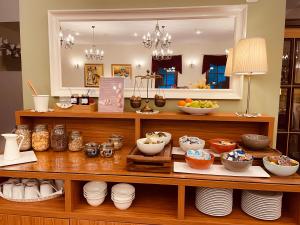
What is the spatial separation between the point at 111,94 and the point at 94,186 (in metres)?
0.67

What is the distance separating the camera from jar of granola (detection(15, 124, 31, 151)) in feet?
5.50

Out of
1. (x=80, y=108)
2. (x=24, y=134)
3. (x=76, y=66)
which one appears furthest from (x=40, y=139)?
(x=76, y=66)

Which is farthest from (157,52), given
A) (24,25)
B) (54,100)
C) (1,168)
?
(1,168)

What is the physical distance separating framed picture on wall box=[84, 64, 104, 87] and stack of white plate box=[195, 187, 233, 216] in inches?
43.2

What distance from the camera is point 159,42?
178 cm

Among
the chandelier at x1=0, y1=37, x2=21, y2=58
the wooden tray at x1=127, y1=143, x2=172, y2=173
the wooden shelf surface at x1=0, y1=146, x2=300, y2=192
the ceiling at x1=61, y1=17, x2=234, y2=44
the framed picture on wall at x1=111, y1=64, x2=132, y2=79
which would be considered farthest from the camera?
the chandelier at x1=0, y1=37, x2=21, y2=58

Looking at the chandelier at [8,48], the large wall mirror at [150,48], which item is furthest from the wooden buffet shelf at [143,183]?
the chandelier at [8,48]

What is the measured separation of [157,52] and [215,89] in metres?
0.50

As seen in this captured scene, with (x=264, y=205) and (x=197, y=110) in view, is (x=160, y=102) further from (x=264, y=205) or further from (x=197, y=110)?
(x=264, y=205)

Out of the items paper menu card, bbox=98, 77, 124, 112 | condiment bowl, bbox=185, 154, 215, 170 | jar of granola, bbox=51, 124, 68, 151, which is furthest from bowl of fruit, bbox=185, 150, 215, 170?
jar of granola, bbox=51, 124, 68, 151

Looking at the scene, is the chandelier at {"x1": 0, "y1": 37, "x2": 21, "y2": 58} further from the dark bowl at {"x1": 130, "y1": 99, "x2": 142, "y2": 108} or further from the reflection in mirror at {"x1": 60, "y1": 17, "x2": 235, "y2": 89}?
the dark bowl at {"x1": 130, "y1": 99, "x2": 142, "y2": 108}

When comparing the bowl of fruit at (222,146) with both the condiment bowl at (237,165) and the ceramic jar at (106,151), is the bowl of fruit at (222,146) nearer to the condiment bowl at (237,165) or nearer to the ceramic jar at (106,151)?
the condiment bowl at (237,165)

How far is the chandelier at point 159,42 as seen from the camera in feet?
5.79

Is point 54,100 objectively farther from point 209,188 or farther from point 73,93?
point 209,188
